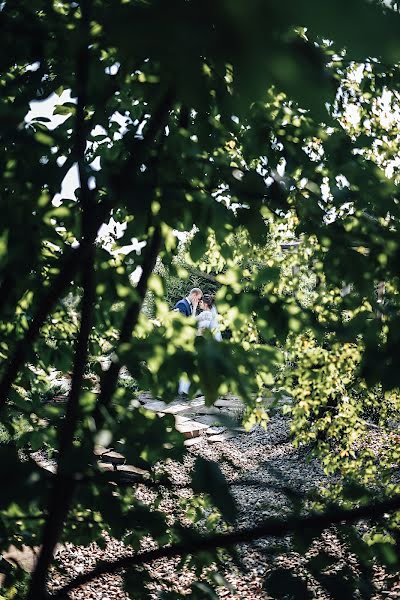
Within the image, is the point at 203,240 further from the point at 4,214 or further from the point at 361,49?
the point at 361,49

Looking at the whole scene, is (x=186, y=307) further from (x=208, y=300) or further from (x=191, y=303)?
(x=208, y=300)

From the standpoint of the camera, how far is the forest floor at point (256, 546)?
1.23 metres

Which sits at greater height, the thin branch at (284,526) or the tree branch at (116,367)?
the tree branch at (116,367)

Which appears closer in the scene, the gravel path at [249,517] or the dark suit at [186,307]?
the gravel path at [249,517]

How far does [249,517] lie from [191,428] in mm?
3243

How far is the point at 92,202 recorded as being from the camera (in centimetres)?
127

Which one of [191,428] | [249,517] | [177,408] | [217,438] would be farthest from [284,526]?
[177,408]

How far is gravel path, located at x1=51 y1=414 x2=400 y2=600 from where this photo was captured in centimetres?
202

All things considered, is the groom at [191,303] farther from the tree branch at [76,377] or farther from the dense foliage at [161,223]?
the tree branch at [76,377]

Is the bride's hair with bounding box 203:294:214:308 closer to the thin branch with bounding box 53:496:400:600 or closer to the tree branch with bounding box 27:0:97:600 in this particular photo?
the tree branch with bounding box 27:0:97:600

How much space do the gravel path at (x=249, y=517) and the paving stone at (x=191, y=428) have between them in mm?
204

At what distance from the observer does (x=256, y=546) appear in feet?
4.47

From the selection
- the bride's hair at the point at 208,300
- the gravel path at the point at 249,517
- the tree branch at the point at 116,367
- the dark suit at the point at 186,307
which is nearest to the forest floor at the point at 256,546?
the gravel path at the point at 249,517

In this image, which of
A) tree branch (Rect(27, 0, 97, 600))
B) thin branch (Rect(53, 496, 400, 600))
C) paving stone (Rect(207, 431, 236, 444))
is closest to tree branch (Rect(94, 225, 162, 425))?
tree branch (Rect(27, 0, 97, 600))
